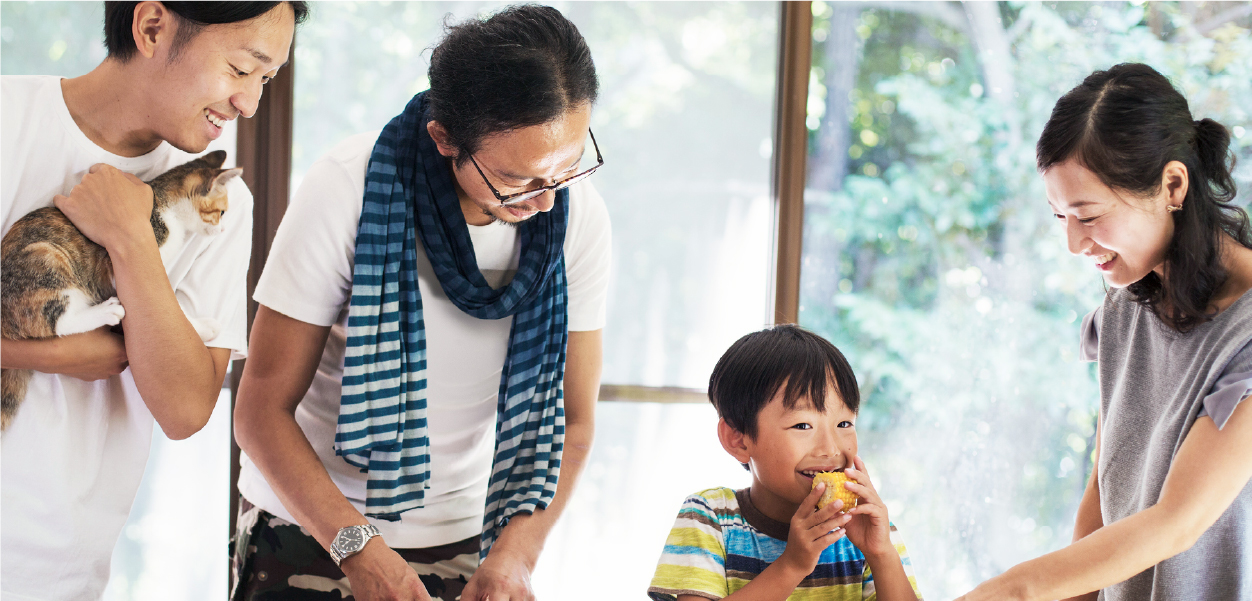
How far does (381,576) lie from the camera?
126 cm

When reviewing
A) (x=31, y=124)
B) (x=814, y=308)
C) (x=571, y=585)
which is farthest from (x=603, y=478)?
(x=31, y=124)

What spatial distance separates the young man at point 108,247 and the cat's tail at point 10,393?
0.01 metres

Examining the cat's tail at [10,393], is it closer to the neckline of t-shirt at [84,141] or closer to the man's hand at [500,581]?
the neckline of t-shirt at [84,141]

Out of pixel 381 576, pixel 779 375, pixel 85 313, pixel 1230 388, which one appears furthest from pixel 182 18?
pixel 1230 388

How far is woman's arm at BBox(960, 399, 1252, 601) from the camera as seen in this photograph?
1236 mm

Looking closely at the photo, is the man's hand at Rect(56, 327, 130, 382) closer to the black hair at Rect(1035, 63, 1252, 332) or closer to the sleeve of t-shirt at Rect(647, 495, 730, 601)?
the sleeve of t-shirt at Rect(647, 495, 730, 601)

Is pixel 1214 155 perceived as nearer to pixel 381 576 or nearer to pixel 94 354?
pixel 381 576

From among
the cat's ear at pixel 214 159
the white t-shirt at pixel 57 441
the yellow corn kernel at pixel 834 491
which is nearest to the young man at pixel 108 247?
the white t-shirt at pixel 57 441

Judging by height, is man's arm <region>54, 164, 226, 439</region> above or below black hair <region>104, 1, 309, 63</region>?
below

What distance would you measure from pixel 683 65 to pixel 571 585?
173 cm

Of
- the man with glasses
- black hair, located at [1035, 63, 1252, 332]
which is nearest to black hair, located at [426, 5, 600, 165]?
the man with glasses

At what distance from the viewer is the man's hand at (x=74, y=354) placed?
116cm

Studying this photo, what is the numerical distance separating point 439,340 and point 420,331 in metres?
0.07

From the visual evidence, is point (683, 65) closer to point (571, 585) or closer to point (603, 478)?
point (603, 478)
